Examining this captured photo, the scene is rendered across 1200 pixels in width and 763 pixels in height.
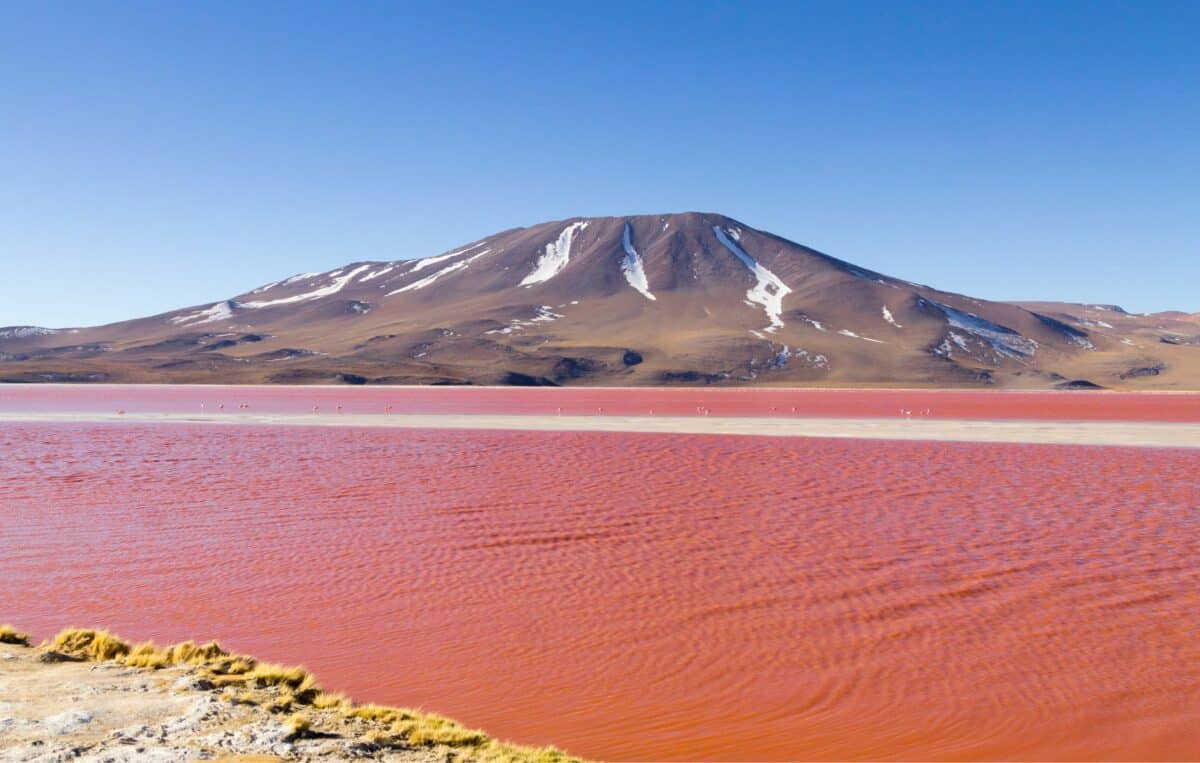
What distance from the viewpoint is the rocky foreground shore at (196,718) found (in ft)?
21.0

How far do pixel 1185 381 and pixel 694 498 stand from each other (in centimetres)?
15557

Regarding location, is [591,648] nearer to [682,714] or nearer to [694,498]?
[682,714]

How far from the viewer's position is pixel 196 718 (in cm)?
702

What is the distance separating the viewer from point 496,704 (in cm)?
859

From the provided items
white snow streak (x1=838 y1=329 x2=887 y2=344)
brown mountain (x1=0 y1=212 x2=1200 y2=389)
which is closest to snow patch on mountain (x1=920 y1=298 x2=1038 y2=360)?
brown mountain (x1=0 y1=212 x2=1200 y2=389)

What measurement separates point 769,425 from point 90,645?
136 ft

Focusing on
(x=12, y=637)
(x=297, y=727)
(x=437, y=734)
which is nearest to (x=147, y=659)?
(x=12, y=637)

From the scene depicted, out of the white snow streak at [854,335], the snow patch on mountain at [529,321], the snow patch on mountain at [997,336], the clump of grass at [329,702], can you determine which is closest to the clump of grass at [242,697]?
the clump of grass at [329,702]

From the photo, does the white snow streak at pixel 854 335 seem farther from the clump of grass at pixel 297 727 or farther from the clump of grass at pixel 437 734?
the clump of grass at pixel 297 727

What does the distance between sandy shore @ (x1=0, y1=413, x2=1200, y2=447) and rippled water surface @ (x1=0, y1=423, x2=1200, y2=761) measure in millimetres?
15350

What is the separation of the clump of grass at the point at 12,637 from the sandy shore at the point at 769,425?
34088mm

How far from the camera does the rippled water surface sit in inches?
334

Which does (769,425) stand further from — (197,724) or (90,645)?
(197,724)

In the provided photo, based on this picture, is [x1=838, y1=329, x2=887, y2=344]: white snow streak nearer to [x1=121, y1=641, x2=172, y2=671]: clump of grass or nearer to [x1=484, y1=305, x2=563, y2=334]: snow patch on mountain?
[x1=484, y1=305, x2=563, y2=334]: snow patch on mountain
